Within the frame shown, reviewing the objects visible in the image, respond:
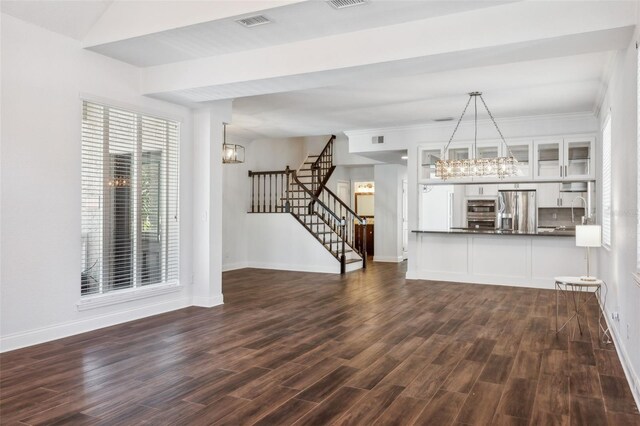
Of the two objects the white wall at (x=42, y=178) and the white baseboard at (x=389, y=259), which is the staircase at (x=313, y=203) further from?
the white wall at (x=42, y=178)

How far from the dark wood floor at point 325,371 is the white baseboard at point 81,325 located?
0.14 metres

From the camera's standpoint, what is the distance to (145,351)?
167 inches

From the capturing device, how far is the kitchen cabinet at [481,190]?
8.57 metres

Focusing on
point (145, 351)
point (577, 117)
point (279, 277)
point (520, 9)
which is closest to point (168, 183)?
point (145, 351)

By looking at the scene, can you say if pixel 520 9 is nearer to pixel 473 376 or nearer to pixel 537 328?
pixel 473 376

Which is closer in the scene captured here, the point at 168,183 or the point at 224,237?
the point at 168,183

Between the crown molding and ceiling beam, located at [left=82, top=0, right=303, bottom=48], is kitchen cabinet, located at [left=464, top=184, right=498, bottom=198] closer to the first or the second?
the crown molding

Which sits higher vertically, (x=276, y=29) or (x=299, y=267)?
(x=276, y=29)

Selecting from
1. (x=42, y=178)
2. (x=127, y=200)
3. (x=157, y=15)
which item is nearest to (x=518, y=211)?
(x=127, y=200)

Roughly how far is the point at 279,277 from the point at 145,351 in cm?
497

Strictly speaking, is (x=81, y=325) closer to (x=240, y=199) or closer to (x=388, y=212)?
(x=240, y=199)

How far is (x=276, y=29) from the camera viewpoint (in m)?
4.29

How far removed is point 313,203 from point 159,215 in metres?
5.17

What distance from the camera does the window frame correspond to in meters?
5.01
